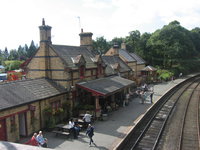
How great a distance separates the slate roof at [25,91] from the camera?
553 inches

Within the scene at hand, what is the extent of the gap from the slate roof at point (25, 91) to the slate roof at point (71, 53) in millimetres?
2961

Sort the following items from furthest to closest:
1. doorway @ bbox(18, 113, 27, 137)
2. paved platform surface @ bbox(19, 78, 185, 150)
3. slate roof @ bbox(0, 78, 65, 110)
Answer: doorway @ bbox(18, 113, 27, 137) < slate roof @ bbox(0, 78, 65, 110) < paved platform surface @ bbox(19, 78, 185, 150)

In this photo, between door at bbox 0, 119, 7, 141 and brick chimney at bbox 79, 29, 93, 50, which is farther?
brick chimney at bbox 79, 29, 93, 50

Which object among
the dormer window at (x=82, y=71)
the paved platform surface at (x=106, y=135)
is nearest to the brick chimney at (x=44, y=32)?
the dormer window at (x=82, y=71)

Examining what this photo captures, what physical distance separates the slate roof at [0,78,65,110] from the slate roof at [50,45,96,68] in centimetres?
296

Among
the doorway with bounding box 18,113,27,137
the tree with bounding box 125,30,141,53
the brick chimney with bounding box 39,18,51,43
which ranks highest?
the tree with bounding box 125,30,141,53

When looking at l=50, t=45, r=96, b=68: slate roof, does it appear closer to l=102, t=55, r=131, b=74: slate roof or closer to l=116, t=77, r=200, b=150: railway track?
l=102, t=55, r=131, b=74: slate roof

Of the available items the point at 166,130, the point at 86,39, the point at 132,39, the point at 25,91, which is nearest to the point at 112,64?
the point at 86,39

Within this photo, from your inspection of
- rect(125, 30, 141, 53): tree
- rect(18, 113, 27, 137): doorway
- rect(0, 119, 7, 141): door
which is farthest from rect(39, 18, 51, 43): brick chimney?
rect(125, 30, 141, 53): tree

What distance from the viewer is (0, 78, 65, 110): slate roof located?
14.0 m

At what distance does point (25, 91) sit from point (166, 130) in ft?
39.1

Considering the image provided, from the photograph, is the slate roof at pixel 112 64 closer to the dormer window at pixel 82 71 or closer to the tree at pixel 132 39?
the dormer window at pixel 82 71

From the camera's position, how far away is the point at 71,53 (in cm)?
2298

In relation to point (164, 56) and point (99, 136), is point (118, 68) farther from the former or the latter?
point (164, 56)
